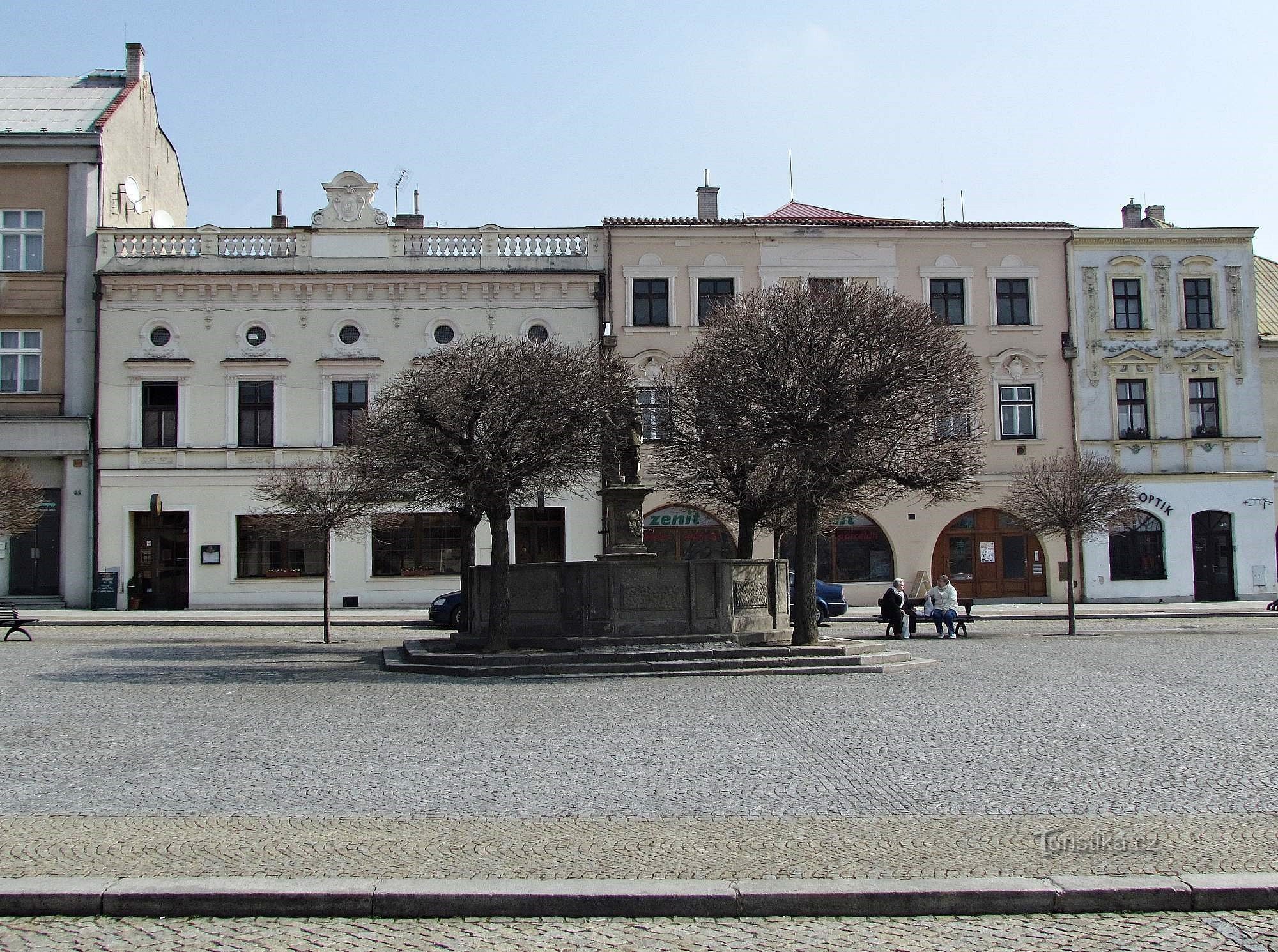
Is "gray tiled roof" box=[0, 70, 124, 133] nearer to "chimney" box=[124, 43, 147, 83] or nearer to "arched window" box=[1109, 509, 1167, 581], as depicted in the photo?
"chimney" box=[124, 43, 147, 83]

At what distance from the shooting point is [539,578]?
18719 mm

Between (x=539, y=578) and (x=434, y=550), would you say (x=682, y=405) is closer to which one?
(x=539, y=578)

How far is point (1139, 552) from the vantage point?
3566 centimetres

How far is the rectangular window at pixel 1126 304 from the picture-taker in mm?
36219

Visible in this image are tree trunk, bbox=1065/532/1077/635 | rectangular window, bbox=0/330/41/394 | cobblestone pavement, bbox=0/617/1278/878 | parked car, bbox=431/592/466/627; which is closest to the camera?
cobblestone pavement, bbox=0/617/1278/878

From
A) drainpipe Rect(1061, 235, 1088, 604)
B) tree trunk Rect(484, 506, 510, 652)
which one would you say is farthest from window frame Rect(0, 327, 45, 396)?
drainpipe Rect(1061, 235, 1088, 604)

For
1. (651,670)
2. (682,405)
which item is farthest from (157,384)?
(651,670)

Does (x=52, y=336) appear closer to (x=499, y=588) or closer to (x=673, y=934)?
(x=499, y=588)

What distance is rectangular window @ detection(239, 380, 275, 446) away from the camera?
34281 mm

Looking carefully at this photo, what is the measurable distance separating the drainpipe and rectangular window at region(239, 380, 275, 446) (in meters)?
23.8

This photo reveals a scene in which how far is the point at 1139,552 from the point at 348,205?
85.3 ft

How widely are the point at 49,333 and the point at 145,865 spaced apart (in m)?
31.4

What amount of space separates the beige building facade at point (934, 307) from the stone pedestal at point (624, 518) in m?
15.3

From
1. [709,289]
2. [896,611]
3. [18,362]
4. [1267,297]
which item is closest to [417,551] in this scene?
[709,289]
